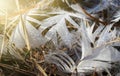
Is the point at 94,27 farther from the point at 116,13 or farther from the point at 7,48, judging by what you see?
the point at 7,48

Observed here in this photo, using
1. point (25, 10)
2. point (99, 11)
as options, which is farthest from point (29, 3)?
point (99, 11)

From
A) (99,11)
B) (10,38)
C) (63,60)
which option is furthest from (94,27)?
(10,38)

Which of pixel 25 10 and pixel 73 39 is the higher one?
pixel 25 10

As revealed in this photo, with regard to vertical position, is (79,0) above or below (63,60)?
above

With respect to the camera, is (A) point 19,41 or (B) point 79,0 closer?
(A) point 19,41

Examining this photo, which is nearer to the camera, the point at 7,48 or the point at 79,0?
the point at 7,48

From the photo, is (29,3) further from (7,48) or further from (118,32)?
(118,32)

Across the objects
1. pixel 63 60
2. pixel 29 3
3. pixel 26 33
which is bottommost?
pixel 63 60

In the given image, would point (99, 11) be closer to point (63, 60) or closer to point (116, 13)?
point (116, 13)
